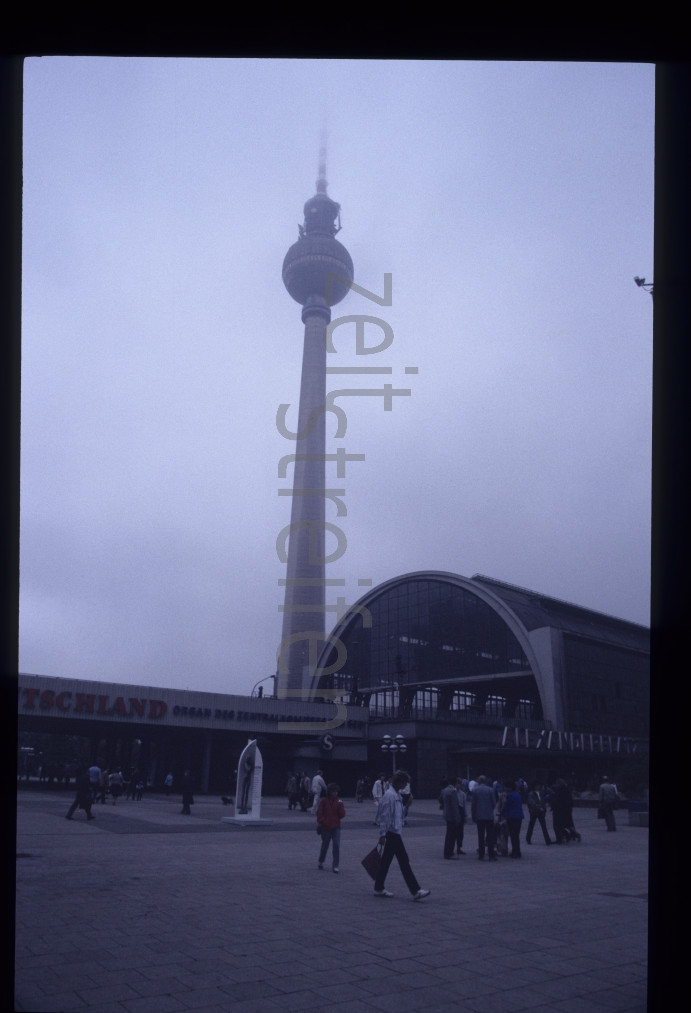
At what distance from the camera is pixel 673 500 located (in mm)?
3805

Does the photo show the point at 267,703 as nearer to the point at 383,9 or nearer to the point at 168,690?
the point at 168,690

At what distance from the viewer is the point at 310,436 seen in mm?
75062

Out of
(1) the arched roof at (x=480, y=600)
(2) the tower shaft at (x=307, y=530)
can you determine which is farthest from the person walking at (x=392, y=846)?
(2) the tower shaft at (x=307, y=530)

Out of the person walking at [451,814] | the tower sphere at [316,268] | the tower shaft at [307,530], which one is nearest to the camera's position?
the person walking at [451,814]

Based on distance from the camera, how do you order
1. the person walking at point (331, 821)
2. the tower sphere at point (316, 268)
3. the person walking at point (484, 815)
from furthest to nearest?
the tower sphere at point (316, 268) < the person walking at point (484, 815) < the person walking at point (331, 821)

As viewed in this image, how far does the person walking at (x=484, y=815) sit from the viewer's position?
1462 centimetres

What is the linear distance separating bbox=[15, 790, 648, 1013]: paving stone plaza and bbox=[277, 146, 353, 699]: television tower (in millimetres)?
43387

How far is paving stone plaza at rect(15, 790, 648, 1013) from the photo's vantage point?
5629 mm

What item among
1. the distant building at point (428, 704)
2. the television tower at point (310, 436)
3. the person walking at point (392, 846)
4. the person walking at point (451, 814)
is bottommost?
the distant building at point (428, 704)

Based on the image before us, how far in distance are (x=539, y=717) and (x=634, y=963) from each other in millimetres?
50035

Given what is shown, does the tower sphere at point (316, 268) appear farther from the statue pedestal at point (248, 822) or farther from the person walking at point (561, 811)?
the person walking at point (561, 811)

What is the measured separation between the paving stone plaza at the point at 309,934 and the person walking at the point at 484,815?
0.48 metres

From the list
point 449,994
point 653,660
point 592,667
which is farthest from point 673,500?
point 592,667

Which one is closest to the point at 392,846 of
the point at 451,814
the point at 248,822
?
the point at 451,814
